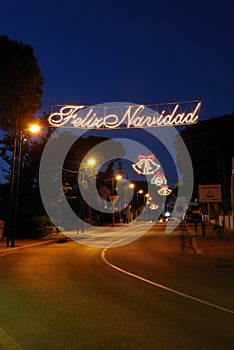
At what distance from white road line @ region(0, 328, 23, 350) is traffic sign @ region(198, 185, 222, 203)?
2434cm

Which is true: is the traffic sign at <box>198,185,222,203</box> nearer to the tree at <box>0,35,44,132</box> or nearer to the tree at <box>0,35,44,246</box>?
the tree at <box>0,35,44,246</box>

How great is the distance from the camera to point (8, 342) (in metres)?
6.69

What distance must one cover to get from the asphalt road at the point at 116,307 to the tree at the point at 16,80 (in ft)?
57.5

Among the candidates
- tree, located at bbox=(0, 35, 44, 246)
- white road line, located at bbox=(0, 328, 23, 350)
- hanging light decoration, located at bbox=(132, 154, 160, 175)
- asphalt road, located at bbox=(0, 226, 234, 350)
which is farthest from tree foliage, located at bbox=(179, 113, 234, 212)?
white road line, located at bbox=(0, 328, 23, 350)

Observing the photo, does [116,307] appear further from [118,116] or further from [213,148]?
[213,148]

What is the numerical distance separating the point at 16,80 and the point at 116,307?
2494 cm

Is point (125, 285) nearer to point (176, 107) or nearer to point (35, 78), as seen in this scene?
point (176, 107)

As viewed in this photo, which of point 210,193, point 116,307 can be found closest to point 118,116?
point 210,193

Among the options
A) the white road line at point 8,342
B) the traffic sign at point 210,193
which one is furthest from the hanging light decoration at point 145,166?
the white road line at point 8,342

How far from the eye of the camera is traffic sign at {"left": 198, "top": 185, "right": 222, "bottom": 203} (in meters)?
30.5

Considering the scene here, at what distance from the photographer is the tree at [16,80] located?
31.3 m

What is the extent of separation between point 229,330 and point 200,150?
164 ft

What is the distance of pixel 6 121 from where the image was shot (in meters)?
33.6

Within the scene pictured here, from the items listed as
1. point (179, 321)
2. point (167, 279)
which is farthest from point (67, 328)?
point (167, 279)
